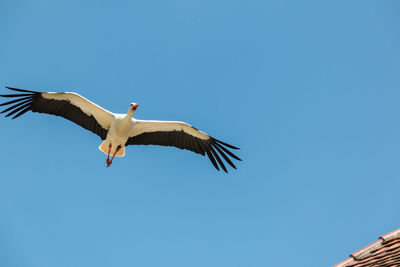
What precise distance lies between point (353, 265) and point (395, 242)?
59cm

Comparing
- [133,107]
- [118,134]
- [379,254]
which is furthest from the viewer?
[118,134]

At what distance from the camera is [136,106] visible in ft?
30.3

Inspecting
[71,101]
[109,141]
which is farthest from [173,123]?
[71,101]

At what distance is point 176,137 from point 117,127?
140 cm

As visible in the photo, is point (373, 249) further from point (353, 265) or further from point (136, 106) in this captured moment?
point (136, 106)

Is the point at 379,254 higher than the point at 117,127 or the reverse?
the reverse

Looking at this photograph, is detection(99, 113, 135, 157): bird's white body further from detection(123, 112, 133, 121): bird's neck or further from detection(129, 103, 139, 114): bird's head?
detection(129, 103, 139, 114): bird's head

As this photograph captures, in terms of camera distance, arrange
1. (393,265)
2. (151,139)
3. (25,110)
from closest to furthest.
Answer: (393,265), (25,110), (151,139)

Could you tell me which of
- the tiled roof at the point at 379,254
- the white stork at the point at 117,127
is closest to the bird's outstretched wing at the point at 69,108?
the white stork at the point at 117,127

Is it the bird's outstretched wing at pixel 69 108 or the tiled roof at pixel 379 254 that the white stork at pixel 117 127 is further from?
the tiled roof at pixel 379 254

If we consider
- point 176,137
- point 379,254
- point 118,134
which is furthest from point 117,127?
point 379,254

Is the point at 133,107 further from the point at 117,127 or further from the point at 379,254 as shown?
the point at 379,254

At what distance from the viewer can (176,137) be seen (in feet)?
32.3

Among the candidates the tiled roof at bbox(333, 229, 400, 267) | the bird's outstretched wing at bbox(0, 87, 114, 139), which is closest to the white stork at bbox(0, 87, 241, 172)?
the bird's outstretched wing at bbox(0, 87, 114, 139)
